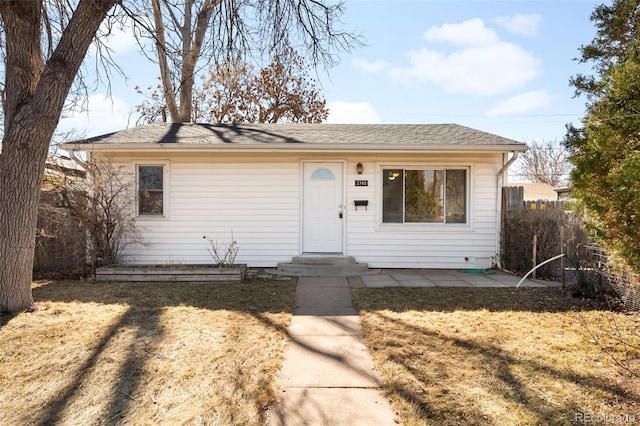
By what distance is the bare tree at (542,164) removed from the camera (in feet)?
117

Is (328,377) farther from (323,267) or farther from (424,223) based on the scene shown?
(424,223)

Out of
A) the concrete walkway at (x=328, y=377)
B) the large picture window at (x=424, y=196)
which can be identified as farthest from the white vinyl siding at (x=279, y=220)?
the concrete walkway at (x=328, y=377)

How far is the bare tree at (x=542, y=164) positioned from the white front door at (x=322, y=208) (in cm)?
3350

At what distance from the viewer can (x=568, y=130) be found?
4930 mm

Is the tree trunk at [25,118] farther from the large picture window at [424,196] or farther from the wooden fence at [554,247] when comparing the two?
the wooden fence at [554,247]

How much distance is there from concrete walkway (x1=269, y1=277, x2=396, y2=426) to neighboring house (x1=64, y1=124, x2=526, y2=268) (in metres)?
3.47

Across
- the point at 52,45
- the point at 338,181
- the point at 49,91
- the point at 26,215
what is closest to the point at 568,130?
the point at 338,181

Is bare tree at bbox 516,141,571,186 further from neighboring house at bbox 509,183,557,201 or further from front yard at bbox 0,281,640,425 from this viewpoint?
front yard at bbox 0,281,640,425

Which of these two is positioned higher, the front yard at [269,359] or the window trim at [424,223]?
the window trim at [424,223]

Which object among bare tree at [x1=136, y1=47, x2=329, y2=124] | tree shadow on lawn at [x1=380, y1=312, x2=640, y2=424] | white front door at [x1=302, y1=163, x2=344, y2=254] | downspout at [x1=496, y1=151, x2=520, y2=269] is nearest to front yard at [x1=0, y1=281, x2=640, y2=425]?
tree shadow on lawn at [x1=380, y1=312, x2=640, y2=424]

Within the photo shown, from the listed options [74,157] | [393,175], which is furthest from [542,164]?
[74,157]

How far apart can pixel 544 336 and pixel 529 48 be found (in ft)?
31.3

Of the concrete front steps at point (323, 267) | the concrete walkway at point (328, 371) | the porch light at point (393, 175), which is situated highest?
the porch light at point (393, 175)

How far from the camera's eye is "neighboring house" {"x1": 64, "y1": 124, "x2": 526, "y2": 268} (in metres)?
8.26
